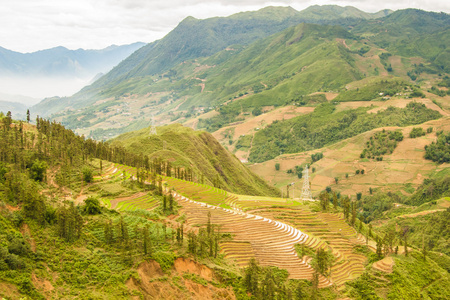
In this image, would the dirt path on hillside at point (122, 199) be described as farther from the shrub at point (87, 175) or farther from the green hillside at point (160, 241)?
the shrub at point (87, 175)

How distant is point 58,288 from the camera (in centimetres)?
4078

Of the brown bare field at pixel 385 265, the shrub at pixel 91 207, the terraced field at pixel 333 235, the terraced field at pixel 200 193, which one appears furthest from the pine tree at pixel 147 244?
the brown bare field at pixel 385 265

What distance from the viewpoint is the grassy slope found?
132750mm

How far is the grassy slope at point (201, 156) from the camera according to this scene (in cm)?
13275

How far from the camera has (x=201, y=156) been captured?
149 metres

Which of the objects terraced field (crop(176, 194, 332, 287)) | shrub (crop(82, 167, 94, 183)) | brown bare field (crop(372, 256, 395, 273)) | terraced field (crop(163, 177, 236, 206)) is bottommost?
brown bare field (crop(372, 256, 395, 273))

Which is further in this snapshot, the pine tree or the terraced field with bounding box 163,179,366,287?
the terraced field with bounding box 163,179,366,287

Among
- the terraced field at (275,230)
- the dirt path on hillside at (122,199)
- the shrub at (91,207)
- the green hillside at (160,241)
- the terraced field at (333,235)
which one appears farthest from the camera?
the dirt path on hillside at (122,199)

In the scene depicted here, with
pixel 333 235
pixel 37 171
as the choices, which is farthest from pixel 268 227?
pixel 37 171

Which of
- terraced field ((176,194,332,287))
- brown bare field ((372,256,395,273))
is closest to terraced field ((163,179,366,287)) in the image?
terraced field ((176,194,332,287))

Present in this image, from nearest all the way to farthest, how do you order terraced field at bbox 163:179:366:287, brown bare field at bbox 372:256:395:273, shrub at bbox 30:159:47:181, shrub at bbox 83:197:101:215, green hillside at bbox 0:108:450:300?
green hillside at bbox 0:108:450:300
shrub at bbox 83:197:101:215
terraced field at bbox 163:179:366:287
brown bare field at bbox 372:256:395:273
shrub at bbox 30:159:47:181

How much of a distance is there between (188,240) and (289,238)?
23.4 metres

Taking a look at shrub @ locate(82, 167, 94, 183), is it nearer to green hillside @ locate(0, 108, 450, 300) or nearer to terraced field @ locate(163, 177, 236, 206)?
green hillside @ locate(0, 108, 450, 300)

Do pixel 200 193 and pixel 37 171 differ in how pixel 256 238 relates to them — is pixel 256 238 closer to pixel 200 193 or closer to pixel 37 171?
pixel 200 193
